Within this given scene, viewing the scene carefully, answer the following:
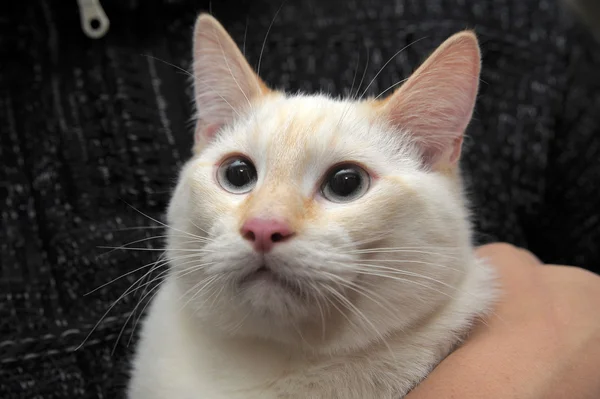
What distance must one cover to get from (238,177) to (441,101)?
43 cm

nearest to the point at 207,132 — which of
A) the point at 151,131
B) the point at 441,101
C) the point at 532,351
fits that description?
the point at 151,131

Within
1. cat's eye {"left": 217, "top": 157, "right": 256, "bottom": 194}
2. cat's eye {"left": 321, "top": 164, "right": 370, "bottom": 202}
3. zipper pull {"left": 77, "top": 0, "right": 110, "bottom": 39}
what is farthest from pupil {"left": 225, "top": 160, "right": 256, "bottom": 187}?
zipper pull {"left": 77, "top": 0, "right": 110, "bottom": 39}

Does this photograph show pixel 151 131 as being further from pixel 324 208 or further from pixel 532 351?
pixel 532 351

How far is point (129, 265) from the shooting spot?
1.16 meters

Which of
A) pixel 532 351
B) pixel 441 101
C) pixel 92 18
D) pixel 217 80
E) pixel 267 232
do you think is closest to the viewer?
pixel 267 232

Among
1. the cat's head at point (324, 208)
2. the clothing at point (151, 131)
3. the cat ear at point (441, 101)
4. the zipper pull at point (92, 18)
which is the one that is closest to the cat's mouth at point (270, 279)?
the cat's head at point (324, 208)

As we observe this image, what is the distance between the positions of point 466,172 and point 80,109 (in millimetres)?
1056

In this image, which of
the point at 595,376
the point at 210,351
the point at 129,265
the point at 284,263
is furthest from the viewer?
the point at 129,265

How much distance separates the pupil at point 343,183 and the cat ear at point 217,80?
1.03ft

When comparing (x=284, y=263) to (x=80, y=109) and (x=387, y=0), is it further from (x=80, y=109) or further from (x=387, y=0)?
(x=387, y=0)

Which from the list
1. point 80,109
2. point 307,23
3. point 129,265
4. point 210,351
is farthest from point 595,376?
point 80,109

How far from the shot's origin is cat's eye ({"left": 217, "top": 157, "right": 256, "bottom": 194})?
0.89m

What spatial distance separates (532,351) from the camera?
81 centimetres

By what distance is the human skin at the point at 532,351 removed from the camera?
0.77 m
